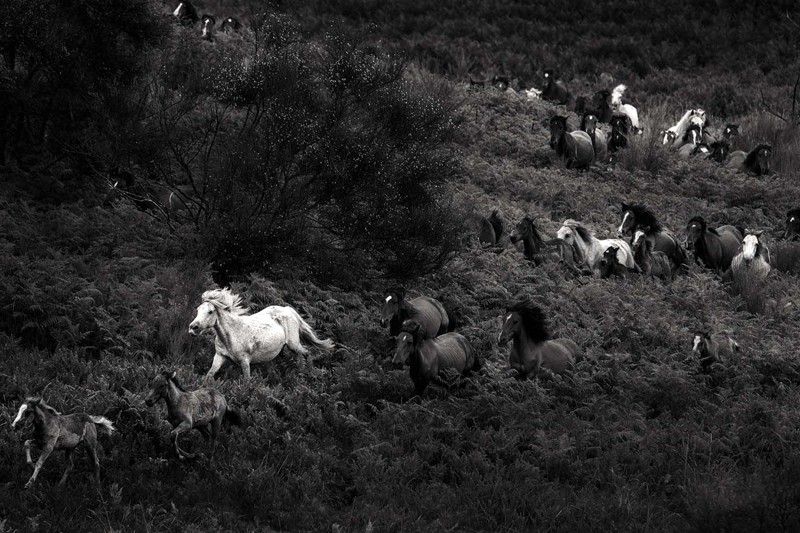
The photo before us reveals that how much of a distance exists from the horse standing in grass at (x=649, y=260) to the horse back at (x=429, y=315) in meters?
4.65

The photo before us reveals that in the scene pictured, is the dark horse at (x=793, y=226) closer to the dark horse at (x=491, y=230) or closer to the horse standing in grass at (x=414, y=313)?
the dark horse at (x=491, y=230)

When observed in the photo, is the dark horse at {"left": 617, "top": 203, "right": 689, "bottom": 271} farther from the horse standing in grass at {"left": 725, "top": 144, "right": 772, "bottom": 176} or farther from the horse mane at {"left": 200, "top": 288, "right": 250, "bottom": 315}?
the horse mane at {"left": 200, "top": 288, "right": 250, "bottom": 315}

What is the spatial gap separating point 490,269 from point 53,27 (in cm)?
731

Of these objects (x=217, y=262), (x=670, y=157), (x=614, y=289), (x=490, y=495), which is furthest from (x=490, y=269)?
(x=670, y=157)

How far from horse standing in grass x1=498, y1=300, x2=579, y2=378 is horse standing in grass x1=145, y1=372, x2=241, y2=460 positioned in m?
3.32

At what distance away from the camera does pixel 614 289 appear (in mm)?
12672

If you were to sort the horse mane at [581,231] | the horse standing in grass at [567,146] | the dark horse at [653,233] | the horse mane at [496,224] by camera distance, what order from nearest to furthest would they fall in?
the horse mane at [581,231] → the horse mane at [496,224] → the dark horse at [653,233] → the horse standing in grass at [567,146]

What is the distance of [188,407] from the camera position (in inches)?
276

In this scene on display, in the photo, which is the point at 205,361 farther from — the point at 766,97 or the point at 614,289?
the point at 766,97

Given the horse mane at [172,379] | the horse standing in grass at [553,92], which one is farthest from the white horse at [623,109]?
the horse mane at [172,379]

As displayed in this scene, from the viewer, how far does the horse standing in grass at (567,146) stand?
20.0 metres

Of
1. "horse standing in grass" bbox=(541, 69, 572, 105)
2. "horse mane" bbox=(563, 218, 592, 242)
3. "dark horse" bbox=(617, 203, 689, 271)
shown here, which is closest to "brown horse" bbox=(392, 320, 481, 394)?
"horse mane" bbox=(563, 218, 592, 242)

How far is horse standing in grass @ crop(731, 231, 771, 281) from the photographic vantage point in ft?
44.8

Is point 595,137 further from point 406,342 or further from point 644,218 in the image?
point 406,342
